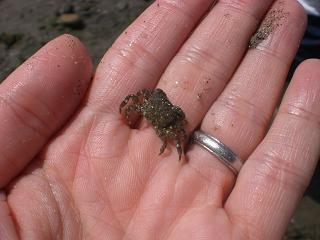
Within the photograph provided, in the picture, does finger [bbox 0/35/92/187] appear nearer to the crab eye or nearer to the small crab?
the small crab

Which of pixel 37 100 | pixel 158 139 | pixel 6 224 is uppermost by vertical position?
pixel 37 100

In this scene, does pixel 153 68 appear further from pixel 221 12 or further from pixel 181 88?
pixel 221 12

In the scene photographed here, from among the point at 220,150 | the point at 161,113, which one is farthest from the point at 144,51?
the point at 220,150

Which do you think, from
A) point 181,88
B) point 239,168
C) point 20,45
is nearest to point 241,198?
point 239,168

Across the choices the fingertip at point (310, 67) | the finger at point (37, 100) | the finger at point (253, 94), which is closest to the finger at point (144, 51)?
the finger at point (37, 100)

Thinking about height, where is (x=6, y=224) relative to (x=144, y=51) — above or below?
below

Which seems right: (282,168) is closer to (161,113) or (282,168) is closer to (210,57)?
(161,113)
